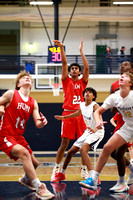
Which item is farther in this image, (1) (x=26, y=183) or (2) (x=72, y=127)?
(2) (x=72, y=127)

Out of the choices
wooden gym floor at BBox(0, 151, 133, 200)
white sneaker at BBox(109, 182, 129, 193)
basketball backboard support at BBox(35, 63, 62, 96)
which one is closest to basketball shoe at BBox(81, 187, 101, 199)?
wooden gym floor at BBox(0, 151, 133, 200)

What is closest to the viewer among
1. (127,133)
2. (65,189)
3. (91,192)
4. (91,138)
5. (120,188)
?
(127,133)

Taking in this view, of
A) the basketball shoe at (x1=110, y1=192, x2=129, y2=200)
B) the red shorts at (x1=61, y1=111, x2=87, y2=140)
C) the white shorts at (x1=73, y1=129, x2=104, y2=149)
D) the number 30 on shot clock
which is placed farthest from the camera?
the number 30 on shot clock

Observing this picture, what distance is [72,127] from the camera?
20.2 ft

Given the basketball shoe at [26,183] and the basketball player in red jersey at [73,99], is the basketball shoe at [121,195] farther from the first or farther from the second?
the basketball player in red jersey at [73,99]

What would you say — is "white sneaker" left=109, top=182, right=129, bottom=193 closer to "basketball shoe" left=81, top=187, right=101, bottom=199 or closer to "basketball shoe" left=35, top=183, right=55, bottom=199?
"basketball shoe" left=81, top=187, right=101, bottom=199

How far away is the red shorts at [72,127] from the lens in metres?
6.08

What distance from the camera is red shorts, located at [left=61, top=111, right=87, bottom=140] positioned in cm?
608

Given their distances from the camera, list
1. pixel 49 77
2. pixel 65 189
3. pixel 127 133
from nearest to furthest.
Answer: pixel 127 133 → pixel 65 189 → pixel 49 77

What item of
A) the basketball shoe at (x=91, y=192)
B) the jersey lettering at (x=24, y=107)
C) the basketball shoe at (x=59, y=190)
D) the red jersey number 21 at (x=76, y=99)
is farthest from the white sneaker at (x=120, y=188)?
the red jersey number 21 at (x=76, y=99)

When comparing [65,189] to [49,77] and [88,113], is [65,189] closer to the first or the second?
[88,113]

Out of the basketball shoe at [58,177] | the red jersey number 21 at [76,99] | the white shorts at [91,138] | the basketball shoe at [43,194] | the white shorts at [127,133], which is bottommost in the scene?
the basketball shoe at [58,177]

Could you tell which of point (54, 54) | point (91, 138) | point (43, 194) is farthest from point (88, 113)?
point (54, 54)

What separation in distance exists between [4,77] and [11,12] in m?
4.31
